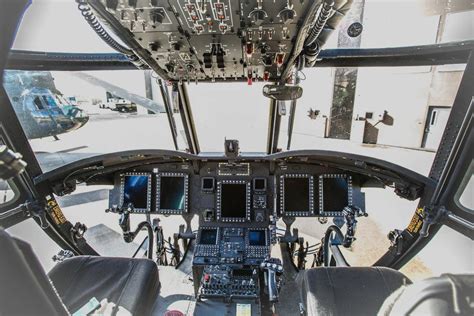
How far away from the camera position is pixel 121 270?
1797 mm

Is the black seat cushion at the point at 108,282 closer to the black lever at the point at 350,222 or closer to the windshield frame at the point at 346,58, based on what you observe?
the windshield frame at the point at 346,58

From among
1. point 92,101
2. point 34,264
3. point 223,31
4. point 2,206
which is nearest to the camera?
point 34,264

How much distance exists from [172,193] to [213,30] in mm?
1873

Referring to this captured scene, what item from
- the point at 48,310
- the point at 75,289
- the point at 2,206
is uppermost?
the point at 48,310

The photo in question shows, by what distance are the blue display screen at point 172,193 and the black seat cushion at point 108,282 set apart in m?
0.93

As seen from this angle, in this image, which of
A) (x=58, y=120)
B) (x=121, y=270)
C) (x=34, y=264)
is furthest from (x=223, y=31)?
(x=58, y=120)

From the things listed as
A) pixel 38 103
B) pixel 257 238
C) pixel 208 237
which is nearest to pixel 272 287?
pixel 257 238

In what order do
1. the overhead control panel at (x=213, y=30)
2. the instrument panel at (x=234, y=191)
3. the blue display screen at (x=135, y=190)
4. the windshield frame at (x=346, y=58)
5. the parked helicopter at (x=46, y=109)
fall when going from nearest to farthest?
the overhead control panel at (x=213, y=30)
the windshield frame at (x=346, y=58)
the instrument panel at (x=234, y=191)
the blue display screen at (x=135, y=190)
the parked helicopter at (x=46, y=109)

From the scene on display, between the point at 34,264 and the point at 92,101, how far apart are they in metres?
4.90

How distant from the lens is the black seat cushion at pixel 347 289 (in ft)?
4.97

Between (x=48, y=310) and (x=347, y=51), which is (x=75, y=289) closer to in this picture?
(x=48, y=310)

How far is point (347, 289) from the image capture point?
163cm

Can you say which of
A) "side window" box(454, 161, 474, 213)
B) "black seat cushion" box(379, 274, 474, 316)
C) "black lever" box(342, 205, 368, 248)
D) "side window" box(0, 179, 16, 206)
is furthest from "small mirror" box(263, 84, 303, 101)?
"side window" box(0, 179, 16, 206)

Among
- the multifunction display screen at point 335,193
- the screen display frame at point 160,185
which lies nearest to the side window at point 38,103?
the screen display frame at point 160,185
